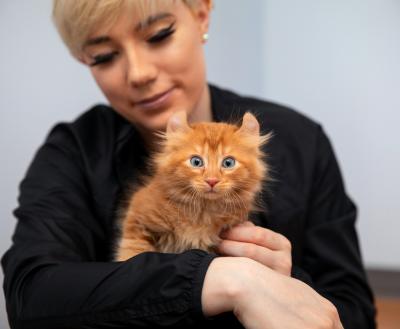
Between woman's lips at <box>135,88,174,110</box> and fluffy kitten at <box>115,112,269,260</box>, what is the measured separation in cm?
15

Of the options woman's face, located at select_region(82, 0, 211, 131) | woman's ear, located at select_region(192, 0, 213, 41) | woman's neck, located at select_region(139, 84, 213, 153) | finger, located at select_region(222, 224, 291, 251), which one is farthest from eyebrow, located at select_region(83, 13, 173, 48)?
finger, located at select_region(222, 224, 291, 251)

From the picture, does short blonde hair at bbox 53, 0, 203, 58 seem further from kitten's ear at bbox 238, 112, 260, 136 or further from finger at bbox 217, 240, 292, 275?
finger at bbox 217, 240, 292, 275

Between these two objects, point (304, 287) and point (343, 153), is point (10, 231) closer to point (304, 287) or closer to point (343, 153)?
point (304, 287)

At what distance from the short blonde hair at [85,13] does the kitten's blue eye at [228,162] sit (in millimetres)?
409

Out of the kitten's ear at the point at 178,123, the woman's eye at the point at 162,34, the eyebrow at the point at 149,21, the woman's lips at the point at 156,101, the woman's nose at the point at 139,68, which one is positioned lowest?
the kitten's ear at the point at 178,123

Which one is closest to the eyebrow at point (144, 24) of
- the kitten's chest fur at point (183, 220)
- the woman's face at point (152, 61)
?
the woman's face at point (152, 61)

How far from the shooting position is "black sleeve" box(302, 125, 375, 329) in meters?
1.30

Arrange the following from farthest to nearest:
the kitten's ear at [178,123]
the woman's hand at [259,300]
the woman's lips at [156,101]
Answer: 1. the woman's lips at [156,101]
2. the kitten's ear at [178,123]
3. the woman's hand at [259,300]

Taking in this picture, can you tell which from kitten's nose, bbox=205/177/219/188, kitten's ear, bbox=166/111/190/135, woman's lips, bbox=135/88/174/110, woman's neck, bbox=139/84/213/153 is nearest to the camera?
kitten's nose, bbox=205/177/219/188

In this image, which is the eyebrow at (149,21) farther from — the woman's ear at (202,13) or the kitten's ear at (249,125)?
the kitten's ear at (249,125)

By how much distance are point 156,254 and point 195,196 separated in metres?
0.17

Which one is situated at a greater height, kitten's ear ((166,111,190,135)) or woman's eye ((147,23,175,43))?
woman's eye ((147,23,175,43))

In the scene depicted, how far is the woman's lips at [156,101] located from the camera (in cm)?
125

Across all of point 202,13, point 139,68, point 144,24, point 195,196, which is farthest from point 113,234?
point 202,13
